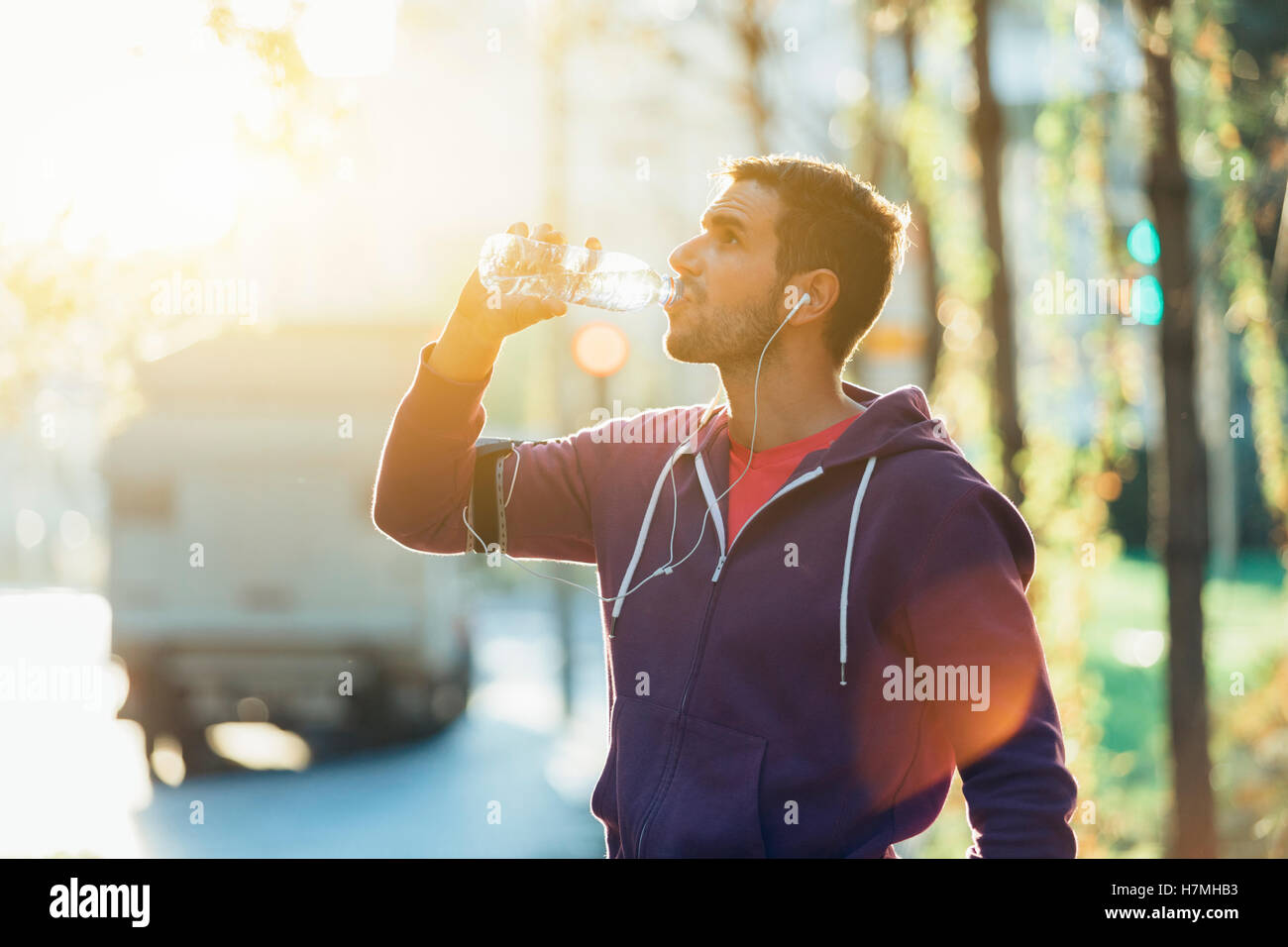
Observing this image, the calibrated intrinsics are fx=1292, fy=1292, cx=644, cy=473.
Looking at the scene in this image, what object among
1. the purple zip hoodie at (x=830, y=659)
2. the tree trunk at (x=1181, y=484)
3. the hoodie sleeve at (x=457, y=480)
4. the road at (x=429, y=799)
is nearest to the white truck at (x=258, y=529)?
the road at (x=429, y=799)

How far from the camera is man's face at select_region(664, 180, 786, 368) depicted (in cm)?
279

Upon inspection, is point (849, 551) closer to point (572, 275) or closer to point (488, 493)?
point (488, 493)

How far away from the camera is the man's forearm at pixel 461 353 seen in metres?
2.70

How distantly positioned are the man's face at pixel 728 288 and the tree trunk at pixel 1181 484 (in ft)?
10.0

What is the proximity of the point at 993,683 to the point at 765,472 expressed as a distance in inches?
27.3

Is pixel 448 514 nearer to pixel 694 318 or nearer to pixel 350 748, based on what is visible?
Result: pixel 694 318

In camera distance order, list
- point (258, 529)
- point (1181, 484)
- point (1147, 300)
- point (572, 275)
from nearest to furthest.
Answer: point (572, 275)
point (1181, 484)
point (1147, 300)
point (258, 529)

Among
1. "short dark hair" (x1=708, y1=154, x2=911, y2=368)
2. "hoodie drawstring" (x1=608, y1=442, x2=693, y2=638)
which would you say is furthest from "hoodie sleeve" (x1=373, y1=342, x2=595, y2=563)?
"short dark hair" (x1=708, y1=154, x2=911, y2=368)

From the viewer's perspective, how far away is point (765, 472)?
9.09ft

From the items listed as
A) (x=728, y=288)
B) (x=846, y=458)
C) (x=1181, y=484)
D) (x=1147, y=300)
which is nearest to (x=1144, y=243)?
(x=1147, y=300)

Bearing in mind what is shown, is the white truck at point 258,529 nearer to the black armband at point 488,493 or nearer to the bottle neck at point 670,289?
the black armband at point 488,493

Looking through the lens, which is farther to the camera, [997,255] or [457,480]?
[997,255]

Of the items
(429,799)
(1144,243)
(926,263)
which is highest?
(926,263)
